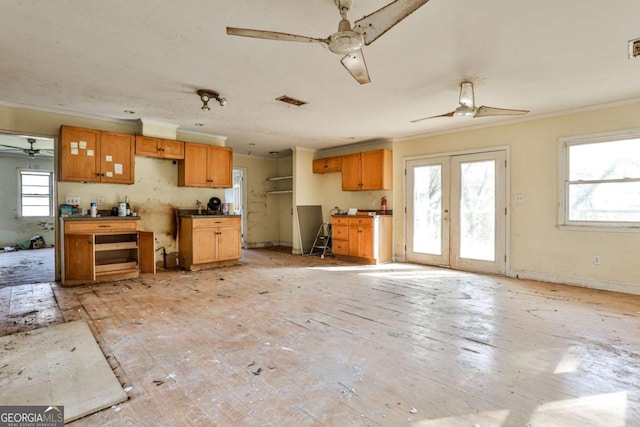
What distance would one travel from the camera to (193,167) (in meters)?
5.72

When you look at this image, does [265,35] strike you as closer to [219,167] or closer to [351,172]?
[219,167]

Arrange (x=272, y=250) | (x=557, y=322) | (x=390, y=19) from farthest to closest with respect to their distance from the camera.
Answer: (x=272, y=250)
(x=557, y=322)
(x=390, y=19)

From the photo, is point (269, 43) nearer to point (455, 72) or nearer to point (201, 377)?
point (455, 72)

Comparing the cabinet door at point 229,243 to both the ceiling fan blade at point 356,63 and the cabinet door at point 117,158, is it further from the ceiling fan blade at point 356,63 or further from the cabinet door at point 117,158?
the ceiling fan blade at point 356,63

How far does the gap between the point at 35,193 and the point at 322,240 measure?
8161 millimetres

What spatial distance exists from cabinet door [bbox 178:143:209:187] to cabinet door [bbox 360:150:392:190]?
10.4 ft

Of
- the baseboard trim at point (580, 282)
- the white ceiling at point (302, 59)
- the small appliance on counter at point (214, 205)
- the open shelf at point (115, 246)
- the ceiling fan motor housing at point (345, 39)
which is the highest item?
the white ceiling at point (302, 59)

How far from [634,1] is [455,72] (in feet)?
4.47

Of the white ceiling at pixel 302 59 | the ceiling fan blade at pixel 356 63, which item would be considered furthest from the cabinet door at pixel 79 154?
the ceiling fan blade at pixel 356 63

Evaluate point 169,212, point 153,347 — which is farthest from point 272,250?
point 153,347

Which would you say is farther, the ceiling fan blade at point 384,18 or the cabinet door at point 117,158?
the cabinet door at point 117,158

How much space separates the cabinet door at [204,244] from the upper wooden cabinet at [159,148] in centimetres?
133

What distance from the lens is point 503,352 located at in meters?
2.41

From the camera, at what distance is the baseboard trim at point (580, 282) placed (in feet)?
13.5
